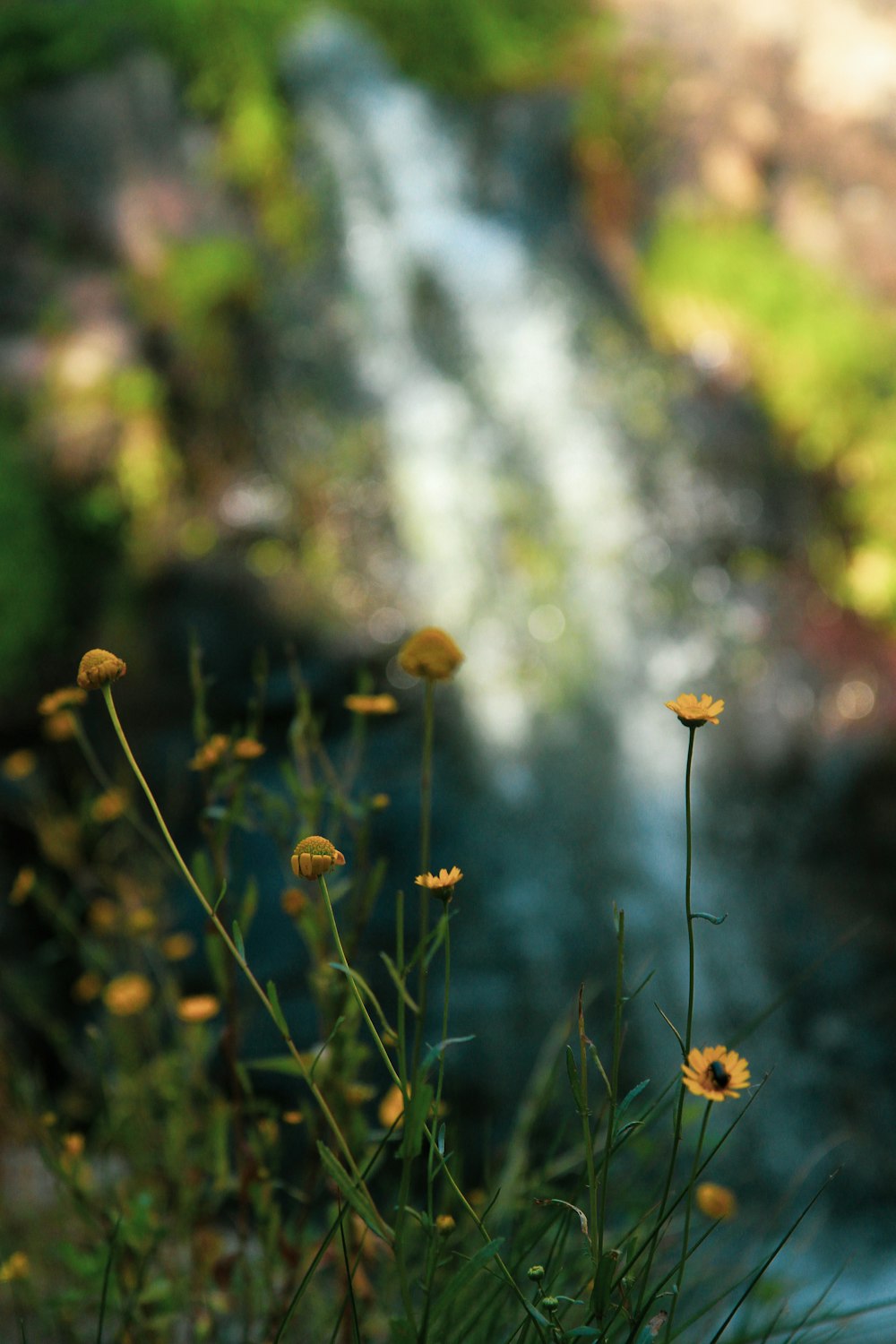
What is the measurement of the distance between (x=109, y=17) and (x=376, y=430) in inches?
106

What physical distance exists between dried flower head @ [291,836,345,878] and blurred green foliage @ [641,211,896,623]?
3.59 metres

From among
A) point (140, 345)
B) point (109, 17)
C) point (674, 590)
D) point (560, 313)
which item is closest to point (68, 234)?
point (140, 345)

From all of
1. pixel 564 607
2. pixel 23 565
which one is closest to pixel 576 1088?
pixel 564 607

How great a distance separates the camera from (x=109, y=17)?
15.8 ft

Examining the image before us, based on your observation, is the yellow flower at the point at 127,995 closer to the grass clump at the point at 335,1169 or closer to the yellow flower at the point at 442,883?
the grass clump at the point at 335,1169

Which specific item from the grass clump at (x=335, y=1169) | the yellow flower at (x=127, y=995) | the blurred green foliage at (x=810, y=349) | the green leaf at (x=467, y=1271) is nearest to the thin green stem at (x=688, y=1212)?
the grass clump at (x=335, y=1169)

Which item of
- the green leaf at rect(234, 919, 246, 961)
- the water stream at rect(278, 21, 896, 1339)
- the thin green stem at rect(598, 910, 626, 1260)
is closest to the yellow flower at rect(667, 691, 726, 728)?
the thin green stem at rect(598, 910, 626, 1260)

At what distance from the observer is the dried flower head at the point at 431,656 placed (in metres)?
0.75

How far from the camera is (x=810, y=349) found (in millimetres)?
4328

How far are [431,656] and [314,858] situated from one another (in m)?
0.18

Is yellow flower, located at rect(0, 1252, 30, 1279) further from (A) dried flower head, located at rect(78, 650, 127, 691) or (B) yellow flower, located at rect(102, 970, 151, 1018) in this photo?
(A) dried flower head, located at rect(78, 650, 127, 691)

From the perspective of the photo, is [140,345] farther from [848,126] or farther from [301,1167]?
[848,126]

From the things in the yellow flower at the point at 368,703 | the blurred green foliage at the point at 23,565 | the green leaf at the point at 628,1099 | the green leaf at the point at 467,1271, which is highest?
the yellow flower at the point at 368,703

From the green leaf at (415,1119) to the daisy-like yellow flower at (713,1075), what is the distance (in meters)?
0.19
